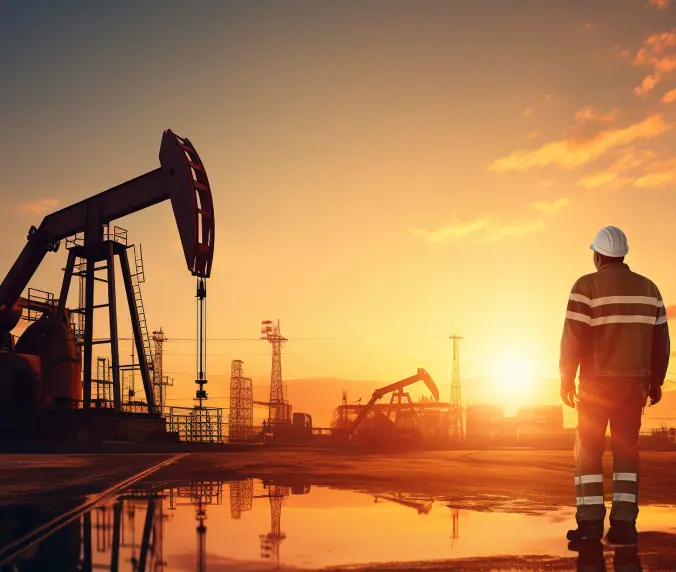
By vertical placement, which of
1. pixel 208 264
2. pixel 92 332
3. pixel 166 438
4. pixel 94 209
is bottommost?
pixel 166 438

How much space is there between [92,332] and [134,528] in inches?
1305

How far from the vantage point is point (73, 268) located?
1492 inches

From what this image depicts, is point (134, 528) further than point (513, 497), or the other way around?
point (513, 497)

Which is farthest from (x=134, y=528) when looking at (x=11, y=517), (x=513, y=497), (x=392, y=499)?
(x=513, y=497)

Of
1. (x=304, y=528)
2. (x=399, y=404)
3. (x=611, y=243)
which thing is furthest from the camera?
(x=399, y=404)

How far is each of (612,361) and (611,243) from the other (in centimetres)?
88

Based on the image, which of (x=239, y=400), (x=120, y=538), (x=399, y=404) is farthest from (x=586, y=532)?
(x=239, y=400)

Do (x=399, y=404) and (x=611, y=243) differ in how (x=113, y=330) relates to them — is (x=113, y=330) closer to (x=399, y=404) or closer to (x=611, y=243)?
(x=611, y=243)

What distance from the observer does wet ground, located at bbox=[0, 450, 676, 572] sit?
13.1 ft

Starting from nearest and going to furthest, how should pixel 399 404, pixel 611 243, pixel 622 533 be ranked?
pixel 622 533 → pixel 611 243 → pixel 399 404

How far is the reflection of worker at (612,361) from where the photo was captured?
528 centimetres

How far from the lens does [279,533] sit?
16.6 ft

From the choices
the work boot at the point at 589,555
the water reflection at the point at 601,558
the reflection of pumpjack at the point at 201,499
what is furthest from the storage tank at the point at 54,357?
the water reflection at the point at 601,558

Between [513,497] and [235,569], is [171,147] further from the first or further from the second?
[235,569]
